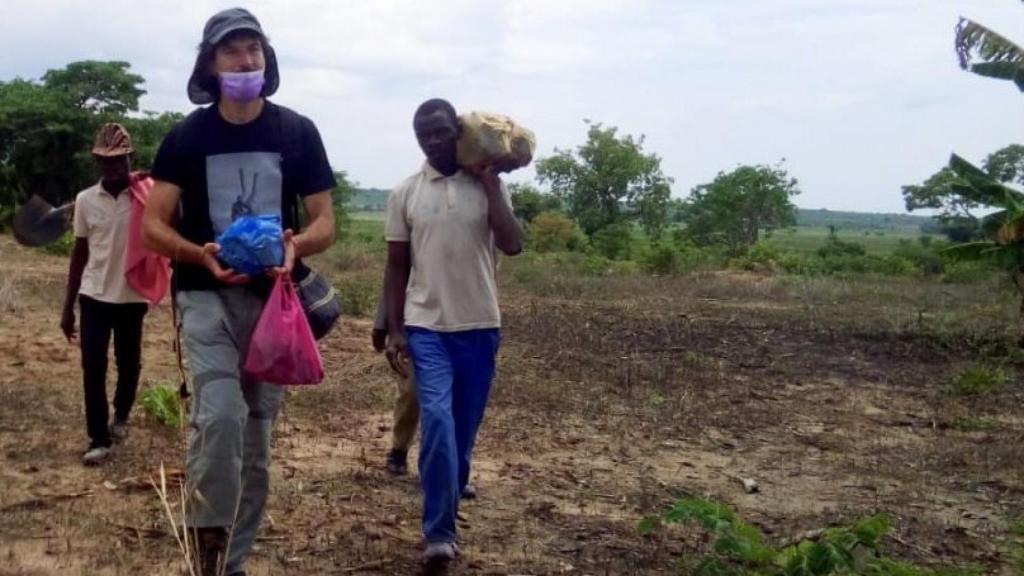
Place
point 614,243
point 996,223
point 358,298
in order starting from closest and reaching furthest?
point 996,223
point 358,298
point 614,243

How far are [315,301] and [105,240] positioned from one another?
2.21m

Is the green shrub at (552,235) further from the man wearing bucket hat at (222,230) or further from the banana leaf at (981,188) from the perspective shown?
the man wearing bucket hat at (222,230)

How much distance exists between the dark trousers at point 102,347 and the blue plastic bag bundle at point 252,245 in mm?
2333

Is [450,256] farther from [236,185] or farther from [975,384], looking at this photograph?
[975,384]

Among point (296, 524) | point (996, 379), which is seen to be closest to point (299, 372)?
point (296, 524)

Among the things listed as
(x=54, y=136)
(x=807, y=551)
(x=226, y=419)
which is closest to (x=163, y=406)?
(x=226, y=419)

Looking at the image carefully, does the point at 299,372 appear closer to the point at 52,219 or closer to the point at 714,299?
the point at 52,219

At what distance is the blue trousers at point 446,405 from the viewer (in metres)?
4.32

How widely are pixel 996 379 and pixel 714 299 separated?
8.80 meters

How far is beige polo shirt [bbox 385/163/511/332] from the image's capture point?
456 centimetres

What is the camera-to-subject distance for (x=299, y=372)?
12.0ft

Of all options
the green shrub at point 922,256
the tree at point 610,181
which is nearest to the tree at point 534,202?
the tree at point 610,181

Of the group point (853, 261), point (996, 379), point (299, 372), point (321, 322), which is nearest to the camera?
point (299, 372)

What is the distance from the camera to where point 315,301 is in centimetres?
394
